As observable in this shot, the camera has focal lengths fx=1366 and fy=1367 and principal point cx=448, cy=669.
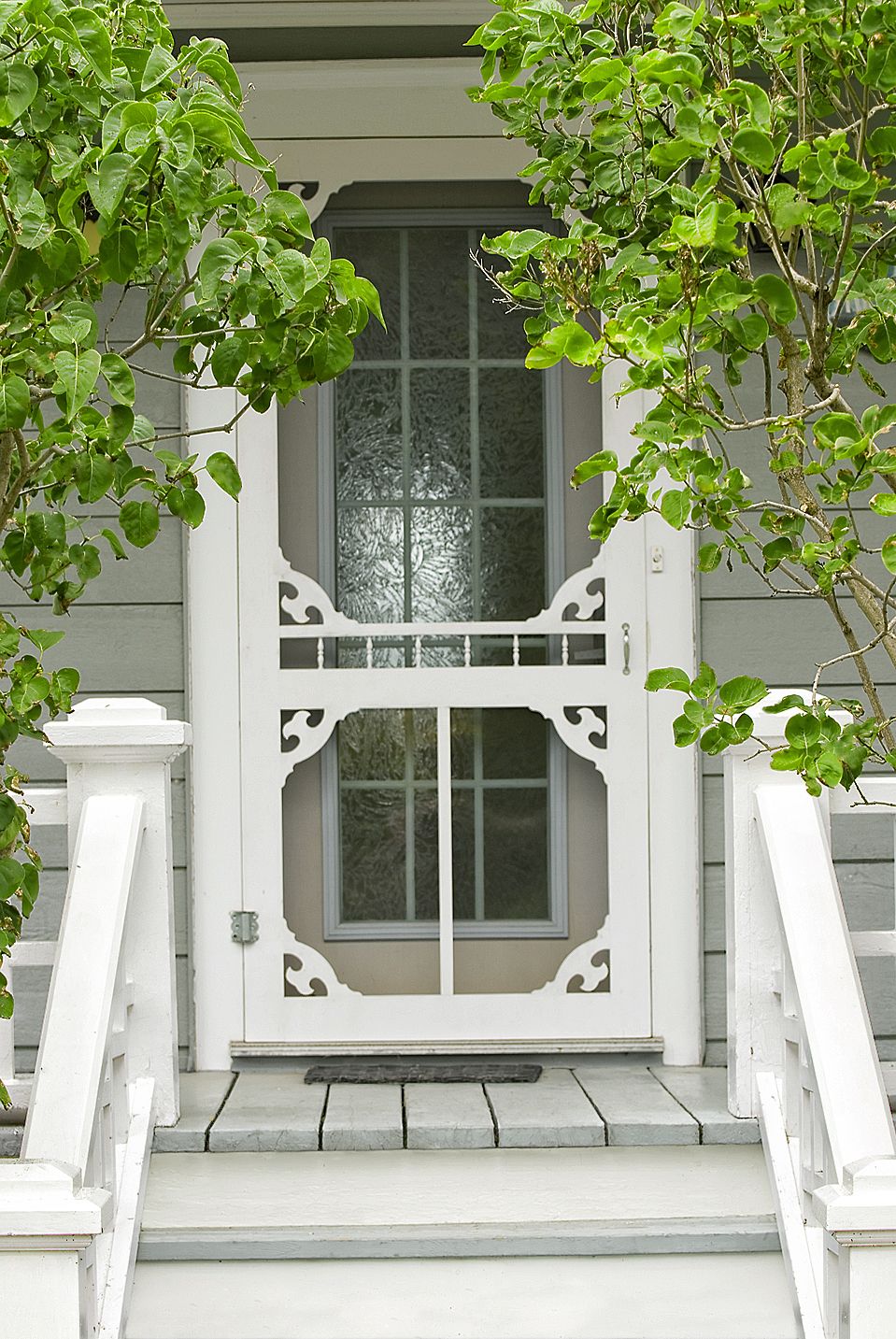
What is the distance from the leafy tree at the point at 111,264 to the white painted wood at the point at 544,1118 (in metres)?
0.99

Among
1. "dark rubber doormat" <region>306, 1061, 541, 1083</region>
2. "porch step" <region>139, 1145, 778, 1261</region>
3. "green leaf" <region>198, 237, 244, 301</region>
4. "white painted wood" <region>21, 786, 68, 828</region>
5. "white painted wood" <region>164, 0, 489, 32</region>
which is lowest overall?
"porch step" <region>139, 1145, 778, 1261</region>

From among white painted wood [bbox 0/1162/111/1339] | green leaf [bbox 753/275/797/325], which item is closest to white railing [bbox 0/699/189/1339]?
white painted wood [bbox 0/1162/111/1339]

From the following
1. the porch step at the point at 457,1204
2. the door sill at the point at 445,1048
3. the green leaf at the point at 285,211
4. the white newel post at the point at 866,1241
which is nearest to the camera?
the green leaf at the point at 285,211

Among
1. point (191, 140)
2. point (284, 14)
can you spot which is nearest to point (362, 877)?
point (284, 14)

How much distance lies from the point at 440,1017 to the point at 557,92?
194 cm

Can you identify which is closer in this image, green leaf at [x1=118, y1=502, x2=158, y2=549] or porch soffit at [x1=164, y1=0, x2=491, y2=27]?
green leaf at [x1=118, y1=502, x2=158, y2=549]

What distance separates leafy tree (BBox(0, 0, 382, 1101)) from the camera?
1.31m

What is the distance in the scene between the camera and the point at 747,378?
293 cm

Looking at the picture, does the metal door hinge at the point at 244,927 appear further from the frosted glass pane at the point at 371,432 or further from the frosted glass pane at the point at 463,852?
the frosted glass pane at the point at 371,432

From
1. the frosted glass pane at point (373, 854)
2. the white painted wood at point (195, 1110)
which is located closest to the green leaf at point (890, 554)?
the white painted wood at point (195, 1110)

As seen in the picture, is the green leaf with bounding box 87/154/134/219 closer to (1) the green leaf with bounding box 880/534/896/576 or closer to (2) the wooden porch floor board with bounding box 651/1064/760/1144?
(1) the green leaf with bounding box 880/534/896/576

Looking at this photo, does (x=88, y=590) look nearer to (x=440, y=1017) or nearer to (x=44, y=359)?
(x=440, y=1017)

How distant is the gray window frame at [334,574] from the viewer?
3006 mm

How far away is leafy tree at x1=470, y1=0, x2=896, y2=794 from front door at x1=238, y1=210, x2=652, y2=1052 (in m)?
1.21
